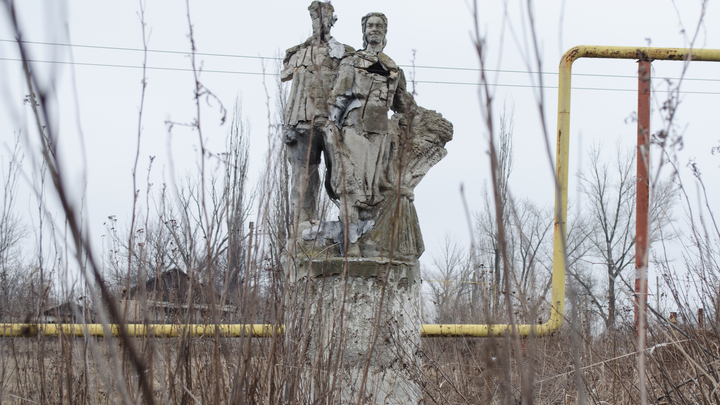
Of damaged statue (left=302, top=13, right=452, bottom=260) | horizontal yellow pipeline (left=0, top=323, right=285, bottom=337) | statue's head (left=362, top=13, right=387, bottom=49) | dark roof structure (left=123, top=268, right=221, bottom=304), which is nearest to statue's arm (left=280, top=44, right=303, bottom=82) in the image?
damaged statue (left=302, top=13, right=452, bottom=260)

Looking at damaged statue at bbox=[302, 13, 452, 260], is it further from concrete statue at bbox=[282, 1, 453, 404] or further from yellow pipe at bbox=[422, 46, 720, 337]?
yellow pipe at bbox=[422, 46, 720, 337]

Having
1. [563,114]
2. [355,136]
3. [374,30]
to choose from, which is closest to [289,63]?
[374,30]

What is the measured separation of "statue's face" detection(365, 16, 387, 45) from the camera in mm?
3703

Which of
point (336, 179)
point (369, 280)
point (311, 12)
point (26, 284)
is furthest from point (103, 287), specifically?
point (311, 12)

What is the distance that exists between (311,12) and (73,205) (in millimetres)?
3332

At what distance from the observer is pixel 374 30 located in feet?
12.2

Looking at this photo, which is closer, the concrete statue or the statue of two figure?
the concrete statue

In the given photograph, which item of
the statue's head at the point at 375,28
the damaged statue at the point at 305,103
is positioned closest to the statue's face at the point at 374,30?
the statue's head at the point at 375,28

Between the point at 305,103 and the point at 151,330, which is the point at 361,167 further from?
the point at 151,330

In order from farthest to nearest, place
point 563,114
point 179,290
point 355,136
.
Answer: point 563,114
point 355,136
point 179,290

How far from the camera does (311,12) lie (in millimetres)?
3684

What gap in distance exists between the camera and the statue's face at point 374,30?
3.70m

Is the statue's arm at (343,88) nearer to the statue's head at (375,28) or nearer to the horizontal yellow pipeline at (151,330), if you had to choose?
the statue's head at (375,28)

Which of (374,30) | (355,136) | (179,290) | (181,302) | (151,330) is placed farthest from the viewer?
(374,30)
